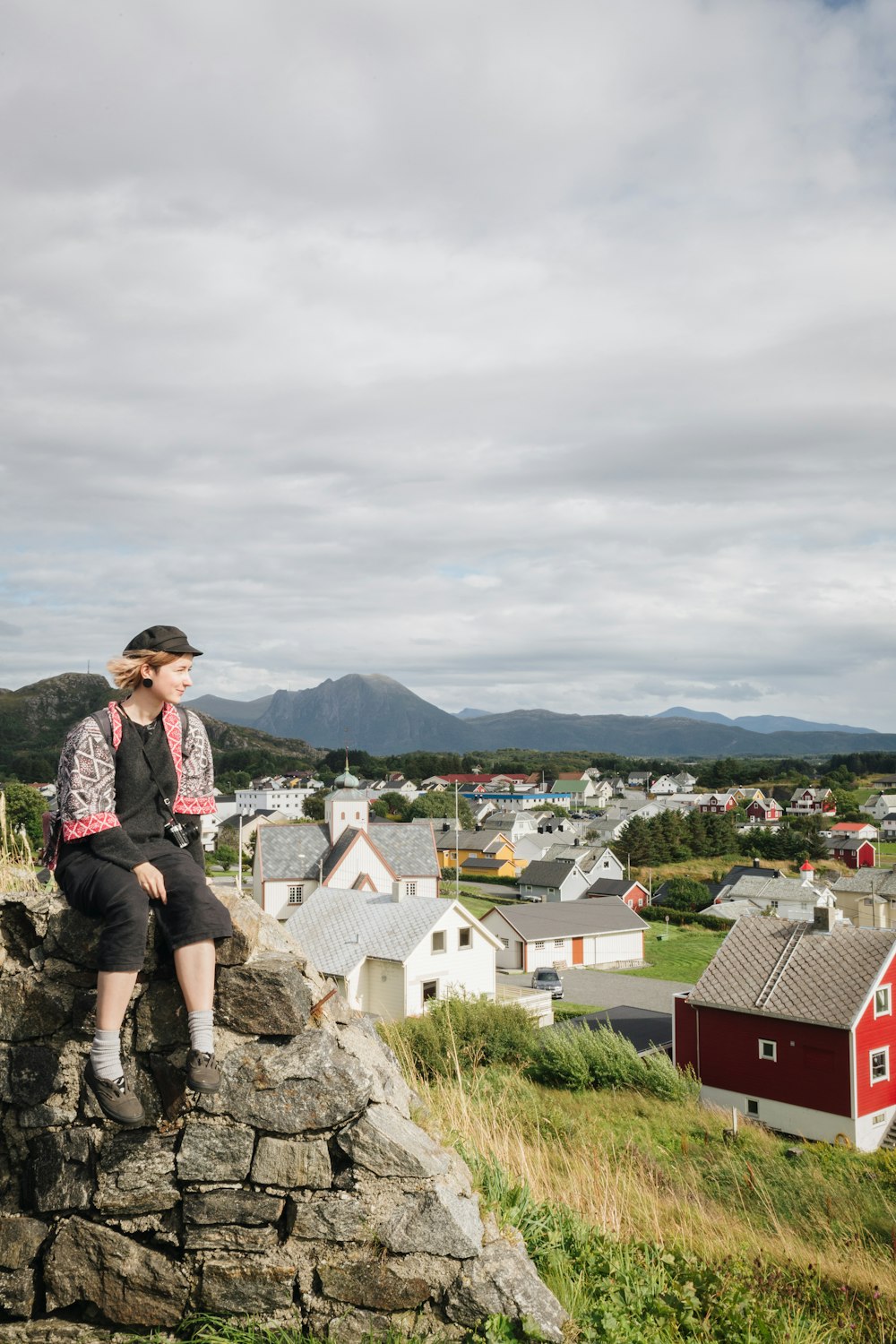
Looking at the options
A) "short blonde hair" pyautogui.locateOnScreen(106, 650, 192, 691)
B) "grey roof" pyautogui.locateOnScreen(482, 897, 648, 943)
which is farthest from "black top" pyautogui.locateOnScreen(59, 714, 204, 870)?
"grey roof" pyautogui.locateOnScreen(482, 897, 648, 943)

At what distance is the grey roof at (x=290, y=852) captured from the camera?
150ft

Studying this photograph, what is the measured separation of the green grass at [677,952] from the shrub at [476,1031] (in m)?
22.0

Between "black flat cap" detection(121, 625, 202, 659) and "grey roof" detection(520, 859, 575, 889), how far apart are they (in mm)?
62173

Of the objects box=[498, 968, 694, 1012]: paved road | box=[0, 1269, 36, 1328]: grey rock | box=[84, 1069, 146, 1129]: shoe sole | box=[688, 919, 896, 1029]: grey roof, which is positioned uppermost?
box=[84, 1069, 146, 1129]: shoe sole

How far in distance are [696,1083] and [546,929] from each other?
85.2 ft

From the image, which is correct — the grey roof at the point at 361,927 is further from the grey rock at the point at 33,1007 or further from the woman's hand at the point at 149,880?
the woman's hand at the point at 149,880

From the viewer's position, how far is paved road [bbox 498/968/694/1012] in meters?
35.4

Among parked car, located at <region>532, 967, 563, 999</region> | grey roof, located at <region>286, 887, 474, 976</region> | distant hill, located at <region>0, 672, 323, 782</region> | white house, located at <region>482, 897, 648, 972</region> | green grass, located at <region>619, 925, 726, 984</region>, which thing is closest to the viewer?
grey roof, located at <region>286, 887, 474, 976</region>

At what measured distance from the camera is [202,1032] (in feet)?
13.0

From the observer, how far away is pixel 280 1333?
13.1 feet

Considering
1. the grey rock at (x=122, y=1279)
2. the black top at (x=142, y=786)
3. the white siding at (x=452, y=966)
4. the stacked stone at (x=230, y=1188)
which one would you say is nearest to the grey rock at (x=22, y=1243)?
the stacked stone at (x=230, y=1188)

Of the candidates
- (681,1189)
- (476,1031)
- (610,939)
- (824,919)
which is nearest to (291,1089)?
(681,1189)

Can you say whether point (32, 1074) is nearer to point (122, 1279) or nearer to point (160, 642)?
point (122, 1279)

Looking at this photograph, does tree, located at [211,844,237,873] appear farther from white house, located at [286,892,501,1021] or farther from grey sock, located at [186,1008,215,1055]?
Answer: grey sock, located at [186,1008,215,1055]
